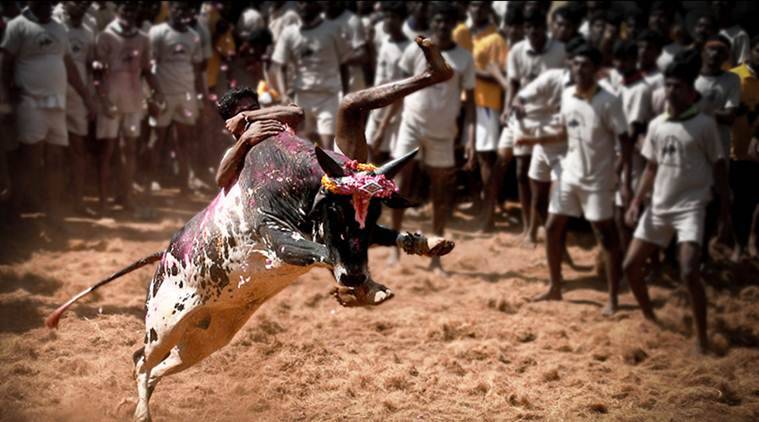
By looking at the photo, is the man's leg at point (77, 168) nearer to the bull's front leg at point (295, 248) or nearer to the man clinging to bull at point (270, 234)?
the man clinging to bull at point (270, 234)

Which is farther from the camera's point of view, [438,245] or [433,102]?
[433,102]

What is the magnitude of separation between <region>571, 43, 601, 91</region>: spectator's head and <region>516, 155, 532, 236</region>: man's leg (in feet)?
7.18

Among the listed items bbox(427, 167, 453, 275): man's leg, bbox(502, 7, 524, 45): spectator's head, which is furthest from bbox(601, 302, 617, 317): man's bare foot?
bbox(502, 7, 524, 45): spectator's head

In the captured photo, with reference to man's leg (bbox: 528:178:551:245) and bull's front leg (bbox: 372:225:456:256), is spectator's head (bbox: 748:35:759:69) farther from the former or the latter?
bull's front leg (bbox: 372:225:456:256)

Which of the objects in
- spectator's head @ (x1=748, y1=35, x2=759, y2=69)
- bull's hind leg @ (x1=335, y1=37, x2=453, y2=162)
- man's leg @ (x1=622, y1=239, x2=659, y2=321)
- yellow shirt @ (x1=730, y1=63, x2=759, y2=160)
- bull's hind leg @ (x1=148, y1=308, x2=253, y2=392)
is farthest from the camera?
yellow shirt @ (x1=730, y1=63, x2=759, y2=160)

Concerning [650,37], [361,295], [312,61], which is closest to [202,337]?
[361,295]

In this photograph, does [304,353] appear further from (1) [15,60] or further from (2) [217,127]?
(2) [217,127]

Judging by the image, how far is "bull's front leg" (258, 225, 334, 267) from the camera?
15.3ft

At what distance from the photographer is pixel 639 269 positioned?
27.1 ft

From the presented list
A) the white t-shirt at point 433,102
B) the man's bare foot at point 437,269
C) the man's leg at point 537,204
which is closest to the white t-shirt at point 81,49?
the white t-shirt at point 433,102

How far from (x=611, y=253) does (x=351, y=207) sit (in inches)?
188

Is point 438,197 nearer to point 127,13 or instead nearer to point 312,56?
point 312,56

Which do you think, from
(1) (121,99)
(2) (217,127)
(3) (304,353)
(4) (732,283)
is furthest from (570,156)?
(2) (217,127)

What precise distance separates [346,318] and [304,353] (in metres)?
1.06
